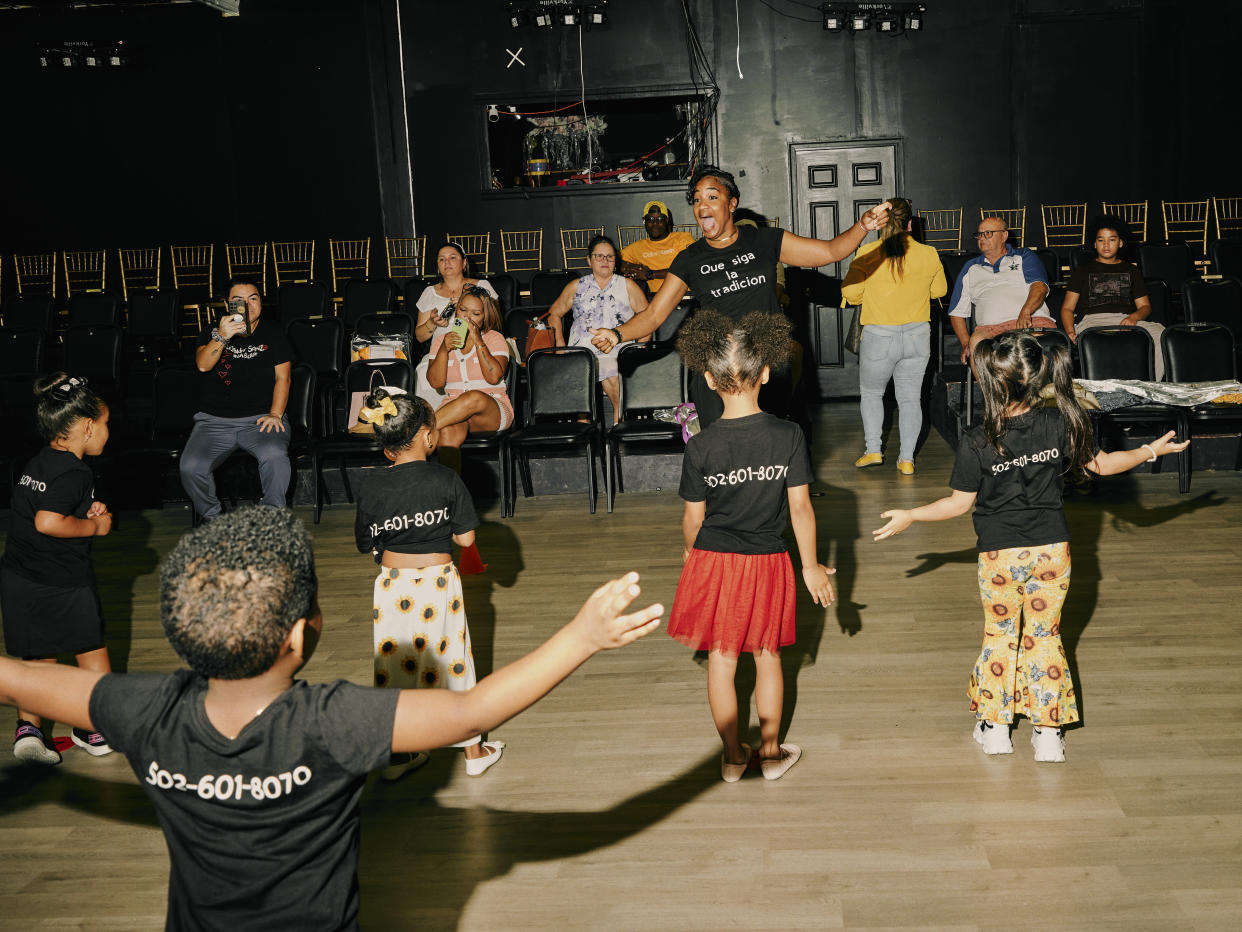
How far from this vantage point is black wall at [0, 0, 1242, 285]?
37.1ft

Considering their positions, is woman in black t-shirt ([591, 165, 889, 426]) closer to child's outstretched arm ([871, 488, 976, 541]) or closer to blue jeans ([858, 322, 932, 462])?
child's outstretched arm ([871, 488, 976, 541])

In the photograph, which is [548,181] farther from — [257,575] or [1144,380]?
[257,575]

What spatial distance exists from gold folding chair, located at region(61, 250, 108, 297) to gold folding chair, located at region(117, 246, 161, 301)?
0.71ft

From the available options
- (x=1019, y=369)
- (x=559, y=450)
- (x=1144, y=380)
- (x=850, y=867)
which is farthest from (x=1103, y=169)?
(x=850, y=867)

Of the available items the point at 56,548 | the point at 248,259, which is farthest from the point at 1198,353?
the point at 248,259

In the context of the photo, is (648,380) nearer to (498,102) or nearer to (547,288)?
(547,288)

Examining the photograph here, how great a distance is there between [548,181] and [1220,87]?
7.04m

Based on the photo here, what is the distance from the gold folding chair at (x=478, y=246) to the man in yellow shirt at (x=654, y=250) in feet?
12.1

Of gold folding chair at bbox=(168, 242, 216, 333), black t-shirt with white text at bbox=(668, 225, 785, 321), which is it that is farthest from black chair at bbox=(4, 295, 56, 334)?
black t-shirt with white text at bbox=(668, 225, 785, 321)

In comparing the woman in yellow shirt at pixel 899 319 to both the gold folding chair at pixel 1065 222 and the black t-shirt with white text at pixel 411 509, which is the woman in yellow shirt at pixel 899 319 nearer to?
the black t-shirt with white text at pixel 411 509

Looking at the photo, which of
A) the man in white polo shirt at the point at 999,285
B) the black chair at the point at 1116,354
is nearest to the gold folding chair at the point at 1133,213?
the man in white polo shirt at the point at 999,285

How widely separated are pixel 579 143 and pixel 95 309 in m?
5.51

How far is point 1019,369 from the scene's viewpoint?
3070 mm

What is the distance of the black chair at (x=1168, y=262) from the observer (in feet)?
32.0
